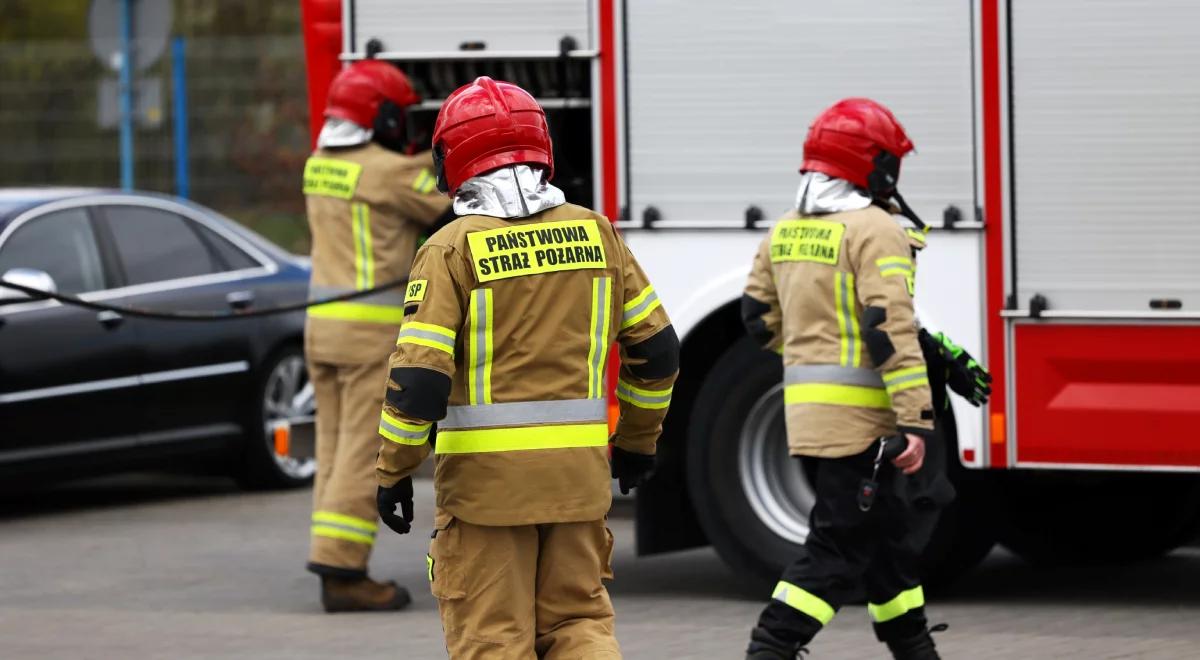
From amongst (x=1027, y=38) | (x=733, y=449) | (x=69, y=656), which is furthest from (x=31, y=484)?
(x=1027, y=38)

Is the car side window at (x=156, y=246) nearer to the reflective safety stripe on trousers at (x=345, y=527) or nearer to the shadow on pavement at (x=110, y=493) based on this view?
the shadow on pavement at (x=110, y=493)

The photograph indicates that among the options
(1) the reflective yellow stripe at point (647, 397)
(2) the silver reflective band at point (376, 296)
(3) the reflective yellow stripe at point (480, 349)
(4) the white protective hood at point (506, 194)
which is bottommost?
(1) the reflective yellow stripe at point (647, 397)

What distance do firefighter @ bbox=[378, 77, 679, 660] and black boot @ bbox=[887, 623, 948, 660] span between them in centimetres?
159

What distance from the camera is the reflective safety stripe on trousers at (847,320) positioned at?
21.5ft

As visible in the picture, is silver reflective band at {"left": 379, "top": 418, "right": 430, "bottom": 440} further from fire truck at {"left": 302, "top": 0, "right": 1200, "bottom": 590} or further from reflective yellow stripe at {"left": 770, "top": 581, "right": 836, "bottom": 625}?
fire truck at {"left": 302, "top": 0, "right": 1200, "bottom": 590}

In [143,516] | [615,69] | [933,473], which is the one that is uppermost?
[615,69]

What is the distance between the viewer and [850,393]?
6570mm

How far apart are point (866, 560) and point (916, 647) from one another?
0.28 m

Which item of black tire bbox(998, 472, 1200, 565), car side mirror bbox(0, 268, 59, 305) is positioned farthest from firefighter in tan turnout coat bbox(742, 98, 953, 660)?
car side mirror bbox(0, 268, 59, 305)

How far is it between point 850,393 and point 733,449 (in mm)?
1759

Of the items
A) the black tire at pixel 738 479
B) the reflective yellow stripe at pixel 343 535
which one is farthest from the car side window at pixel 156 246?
the black tire at pixel 738 479

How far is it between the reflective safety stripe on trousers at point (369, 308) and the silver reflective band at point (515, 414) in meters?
3.29

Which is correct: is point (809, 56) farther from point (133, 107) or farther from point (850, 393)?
point (133, 107)

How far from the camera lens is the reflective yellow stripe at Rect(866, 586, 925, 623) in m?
6.47
